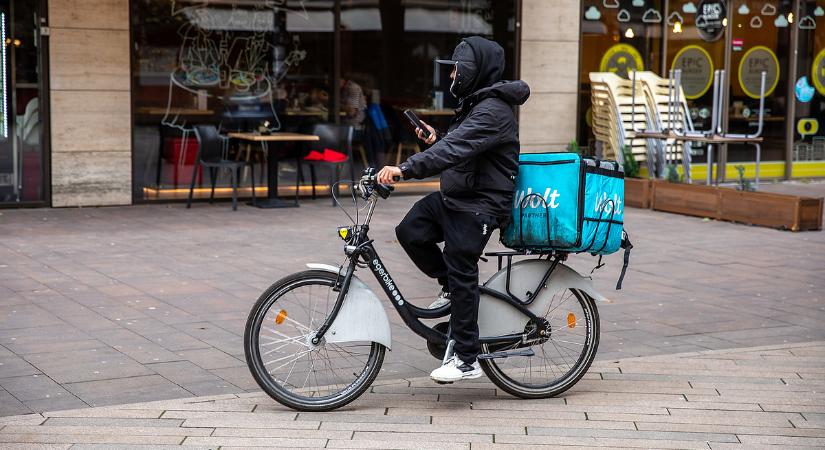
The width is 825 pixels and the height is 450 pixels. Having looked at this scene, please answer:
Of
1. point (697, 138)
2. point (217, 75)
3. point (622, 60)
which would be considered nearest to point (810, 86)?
point (622, 60)

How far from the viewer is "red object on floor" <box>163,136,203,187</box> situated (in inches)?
518

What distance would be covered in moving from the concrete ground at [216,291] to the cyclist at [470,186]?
786mm

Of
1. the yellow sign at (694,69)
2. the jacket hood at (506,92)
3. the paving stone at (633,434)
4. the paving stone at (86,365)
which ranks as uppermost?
the yellow sign at (694,69)

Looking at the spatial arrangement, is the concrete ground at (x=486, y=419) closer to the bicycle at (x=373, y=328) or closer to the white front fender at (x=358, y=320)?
the bicycle at (x=373, y=328)

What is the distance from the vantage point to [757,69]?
54.9 feet

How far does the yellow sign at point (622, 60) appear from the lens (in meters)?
15.6

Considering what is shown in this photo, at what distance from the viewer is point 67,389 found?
5.60 metres

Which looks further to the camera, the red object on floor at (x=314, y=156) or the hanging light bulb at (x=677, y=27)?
the hanging light bulb at (x=677, y=27)

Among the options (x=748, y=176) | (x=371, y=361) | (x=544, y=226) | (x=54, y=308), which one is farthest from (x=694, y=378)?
(x=748, y=176)

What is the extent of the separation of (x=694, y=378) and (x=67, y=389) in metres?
3.14

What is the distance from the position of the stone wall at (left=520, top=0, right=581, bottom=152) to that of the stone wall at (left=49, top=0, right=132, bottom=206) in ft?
16.8

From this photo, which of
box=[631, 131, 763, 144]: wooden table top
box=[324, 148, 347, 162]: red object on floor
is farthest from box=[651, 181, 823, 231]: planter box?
box=[324, 148, 347, 162]: red object on floor

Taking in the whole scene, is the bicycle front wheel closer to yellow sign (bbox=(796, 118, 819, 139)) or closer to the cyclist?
the cyclist

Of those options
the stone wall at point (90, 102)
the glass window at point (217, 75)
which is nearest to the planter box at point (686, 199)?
the glass window at point (217, 75)
